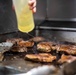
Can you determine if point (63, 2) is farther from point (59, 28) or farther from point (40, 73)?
point (40, 73)

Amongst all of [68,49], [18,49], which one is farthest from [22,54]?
[68,49]

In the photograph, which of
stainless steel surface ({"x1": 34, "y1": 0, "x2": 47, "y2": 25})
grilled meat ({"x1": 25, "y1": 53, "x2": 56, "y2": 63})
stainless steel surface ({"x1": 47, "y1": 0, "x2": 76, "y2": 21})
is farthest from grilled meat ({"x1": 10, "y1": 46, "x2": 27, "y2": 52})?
stainless steel surface ({"x1": 47, "y1": 0, "x2": 76, "y2": 21})

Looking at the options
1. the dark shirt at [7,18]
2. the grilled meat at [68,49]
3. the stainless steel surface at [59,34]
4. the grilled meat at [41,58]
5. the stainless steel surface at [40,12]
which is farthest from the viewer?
the stainless steel surface at [40,12]

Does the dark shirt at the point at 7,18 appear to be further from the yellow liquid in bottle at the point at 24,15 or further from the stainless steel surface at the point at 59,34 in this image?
the yellow liquid in bottle at the point at 24,15

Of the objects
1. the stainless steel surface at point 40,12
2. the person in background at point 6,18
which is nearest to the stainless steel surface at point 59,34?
the stainless steel surface at point 40,12

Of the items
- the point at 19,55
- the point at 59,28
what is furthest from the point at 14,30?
the point at 19,55

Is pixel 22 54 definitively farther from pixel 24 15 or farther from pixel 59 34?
pixel 59 34

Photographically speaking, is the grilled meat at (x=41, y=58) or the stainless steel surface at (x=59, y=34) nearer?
the grilled meat at (x=41, y=58)
